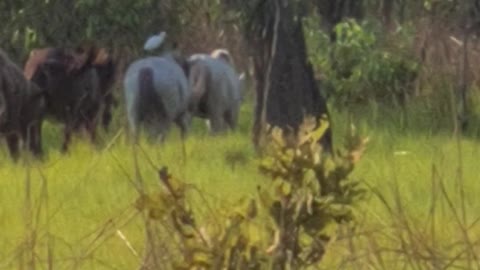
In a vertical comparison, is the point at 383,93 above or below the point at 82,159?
below

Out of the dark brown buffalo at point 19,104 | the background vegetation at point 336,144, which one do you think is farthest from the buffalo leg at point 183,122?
the dark brown buffalo at point 19,104

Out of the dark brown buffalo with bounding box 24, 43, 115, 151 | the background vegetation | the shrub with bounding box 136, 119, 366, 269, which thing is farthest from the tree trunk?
the shrub with bounding box 136, 119, 366, 269

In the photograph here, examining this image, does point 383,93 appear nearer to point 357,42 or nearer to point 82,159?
point 357,42

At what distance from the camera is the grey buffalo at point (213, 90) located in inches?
712

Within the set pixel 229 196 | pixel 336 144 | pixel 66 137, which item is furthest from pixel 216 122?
pixel 229 196

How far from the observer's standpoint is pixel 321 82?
1848 cm

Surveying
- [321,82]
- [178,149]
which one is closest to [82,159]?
[178,149]

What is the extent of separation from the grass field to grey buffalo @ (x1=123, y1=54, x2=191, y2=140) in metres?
0.52

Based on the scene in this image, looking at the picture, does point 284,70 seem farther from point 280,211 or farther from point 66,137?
point 280,211

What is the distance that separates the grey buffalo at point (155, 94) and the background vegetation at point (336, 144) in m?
0.41

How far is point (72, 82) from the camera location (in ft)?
55.7

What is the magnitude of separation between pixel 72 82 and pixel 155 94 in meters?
1.03

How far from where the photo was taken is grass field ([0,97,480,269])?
6.50m

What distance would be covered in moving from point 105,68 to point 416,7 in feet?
21.8
